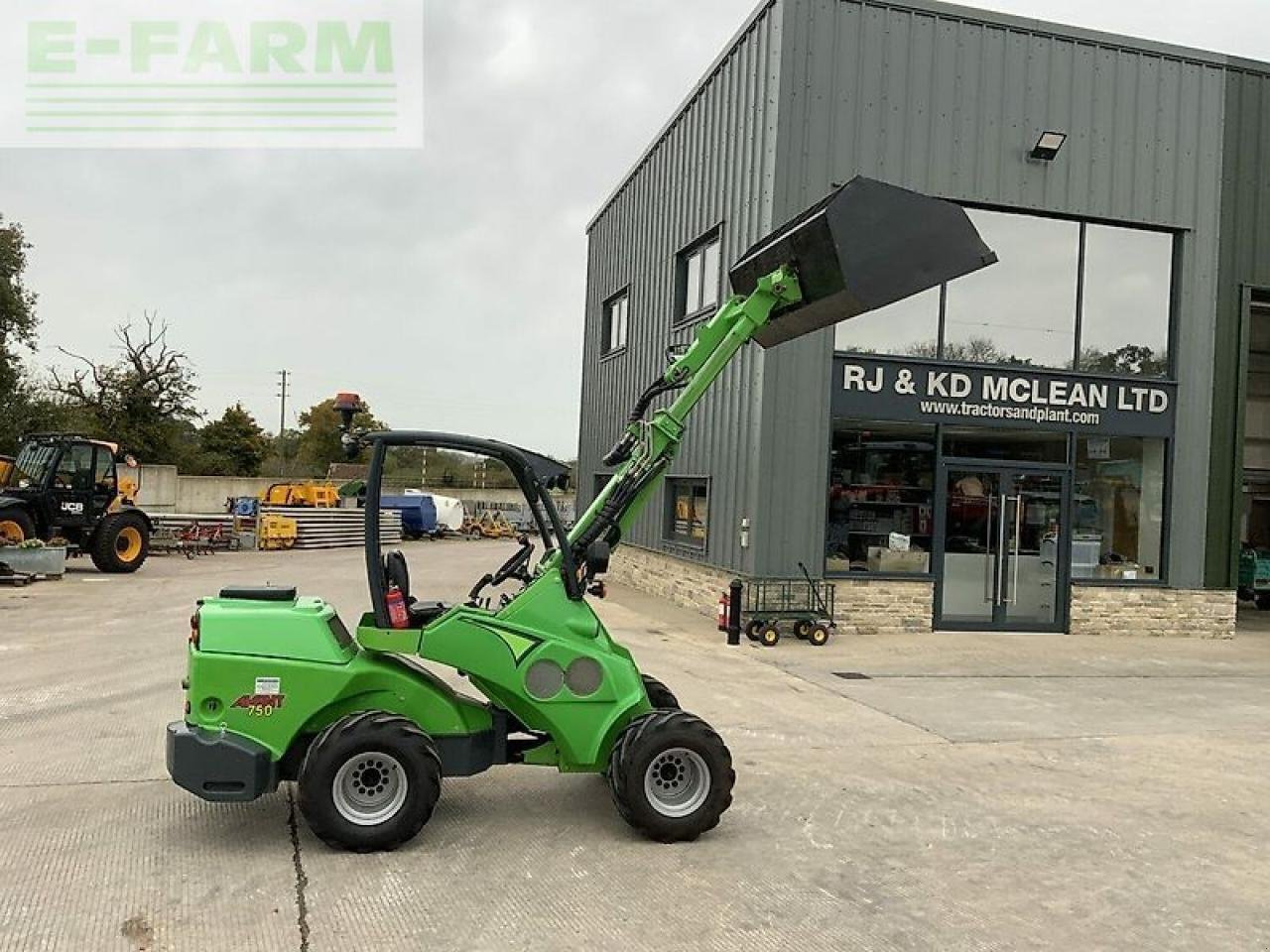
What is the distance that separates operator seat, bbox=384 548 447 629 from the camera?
5.39 metres

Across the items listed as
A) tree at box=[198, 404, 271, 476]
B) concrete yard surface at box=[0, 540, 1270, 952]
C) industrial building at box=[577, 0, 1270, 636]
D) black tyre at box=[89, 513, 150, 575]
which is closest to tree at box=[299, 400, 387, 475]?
tree at box=[198, 404, 271, 476]

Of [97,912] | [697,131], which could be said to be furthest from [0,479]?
[97,912]

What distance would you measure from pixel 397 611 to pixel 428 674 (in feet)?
1.41

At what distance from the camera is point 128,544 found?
19.3 meters

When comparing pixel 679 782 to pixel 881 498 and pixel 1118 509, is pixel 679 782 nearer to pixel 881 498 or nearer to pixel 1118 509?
pixel 881 498

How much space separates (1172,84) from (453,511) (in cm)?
2815

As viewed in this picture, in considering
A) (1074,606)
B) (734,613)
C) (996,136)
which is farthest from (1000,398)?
(734,613)

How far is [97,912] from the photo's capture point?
167 inches

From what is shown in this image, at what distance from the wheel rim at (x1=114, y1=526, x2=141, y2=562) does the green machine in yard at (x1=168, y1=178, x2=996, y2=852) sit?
15337 mm

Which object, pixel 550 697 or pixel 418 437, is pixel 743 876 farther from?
pixel 418 437

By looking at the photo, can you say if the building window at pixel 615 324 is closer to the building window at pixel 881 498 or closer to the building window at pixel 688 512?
the building window at pixel 688 512

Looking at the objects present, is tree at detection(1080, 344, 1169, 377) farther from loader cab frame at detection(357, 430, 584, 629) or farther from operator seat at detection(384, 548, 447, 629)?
operator seat at detection(384, 548, 447, 629)

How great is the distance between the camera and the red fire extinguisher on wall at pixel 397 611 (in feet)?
17.5

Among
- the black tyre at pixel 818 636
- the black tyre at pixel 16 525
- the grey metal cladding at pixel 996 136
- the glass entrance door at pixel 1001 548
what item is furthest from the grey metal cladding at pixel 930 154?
the black tyre at pixel 16 525
